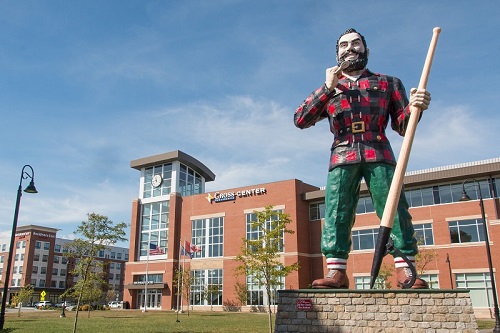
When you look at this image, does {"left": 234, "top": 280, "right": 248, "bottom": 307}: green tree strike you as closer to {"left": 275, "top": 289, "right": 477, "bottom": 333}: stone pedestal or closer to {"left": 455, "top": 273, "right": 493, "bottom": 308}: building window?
{"left": 455, "top": 273, "right": 493, "bottom": 308}: building window

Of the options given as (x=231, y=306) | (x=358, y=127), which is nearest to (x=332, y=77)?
(x=358, y=127)

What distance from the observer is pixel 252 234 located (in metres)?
41.0

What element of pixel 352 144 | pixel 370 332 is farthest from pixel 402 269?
pixel 352 144

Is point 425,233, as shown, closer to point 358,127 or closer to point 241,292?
point 241,292

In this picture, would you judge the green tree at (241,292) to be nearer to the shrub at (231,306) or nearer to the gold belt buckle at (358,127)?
the shrub at (231,306)

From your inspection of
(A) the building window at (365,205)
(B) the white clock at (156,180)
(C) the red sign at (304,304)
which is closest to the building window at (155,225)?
(B) the white clock at (156,180)

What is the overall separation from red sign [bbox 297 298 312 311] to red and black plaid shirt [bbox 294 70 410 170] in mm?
2072

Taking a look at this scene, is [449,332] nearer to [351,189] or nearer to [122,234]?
[351,189]

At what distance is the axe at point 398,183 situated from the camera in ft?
20.9

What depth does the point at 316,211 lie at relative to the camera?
40.3m

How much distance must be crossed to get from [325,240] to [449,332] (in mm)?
2093

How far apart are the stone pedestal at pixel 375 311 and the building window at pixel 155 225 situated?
40.7 metres

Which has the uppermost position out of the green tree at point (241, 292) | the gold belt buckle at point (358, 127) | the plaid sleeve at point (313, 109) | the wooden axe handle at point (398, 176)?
the plaid sleeve at point (313, 109)

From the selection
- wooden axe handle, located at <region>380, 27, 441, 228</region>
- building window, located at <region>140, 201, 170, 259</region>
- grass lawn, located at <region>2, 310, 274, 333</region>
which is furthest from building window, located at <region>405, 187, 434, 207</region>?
wooden axe handle, located at <region>380, 27, 441, 228</region>
